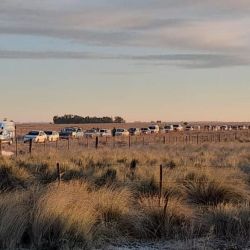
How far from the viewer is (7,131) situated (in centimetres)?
6444

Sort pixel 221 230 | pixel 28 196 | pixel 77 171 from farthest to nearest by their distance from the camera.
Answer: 1. pixel 77 171
2. pixel 28 196
3. pixel 221 230

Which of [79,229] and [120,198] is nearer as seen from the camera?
[79,229]

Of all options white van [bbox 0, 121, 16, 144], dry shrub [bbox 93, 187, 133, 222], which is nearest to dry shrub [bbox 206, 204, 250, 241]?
dry shrub [bbox 93, 187, 133, 222]

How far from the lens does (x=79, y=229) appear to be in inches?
377

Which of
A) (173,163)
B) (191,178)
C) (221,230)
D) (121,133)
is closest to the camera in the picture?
(221,230)

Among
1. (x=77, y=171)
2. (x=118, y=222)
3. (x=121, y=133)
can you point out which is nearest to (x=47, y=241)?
(x=118, y=222)

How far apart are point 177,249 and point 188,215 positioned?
236 cm

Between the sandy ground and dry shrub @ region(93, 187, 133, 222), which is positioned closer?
the sandy ground

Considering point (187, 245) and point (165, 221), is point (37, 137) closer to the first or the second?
point (165, 221)

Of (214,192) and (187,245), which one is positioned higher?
(214,192)

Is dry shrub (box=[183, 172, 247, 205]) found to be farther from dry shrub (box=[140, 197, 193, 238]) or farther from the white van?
the white van

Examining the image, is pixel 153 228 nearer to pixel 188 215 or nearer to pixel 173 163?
pixel 188 215

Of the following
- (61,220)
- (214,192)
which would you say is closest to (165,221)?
(61,220)

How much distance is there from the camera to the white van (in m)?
59.3
